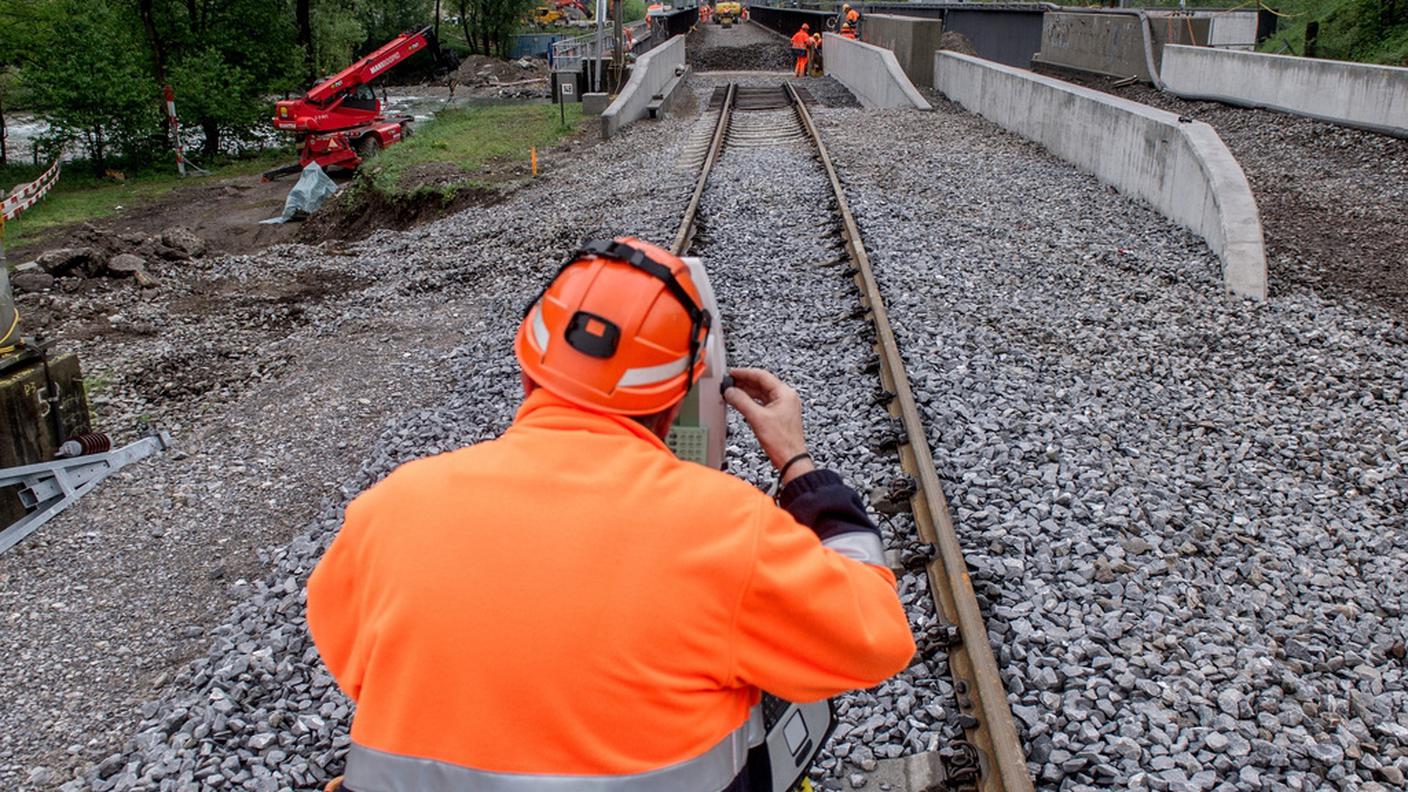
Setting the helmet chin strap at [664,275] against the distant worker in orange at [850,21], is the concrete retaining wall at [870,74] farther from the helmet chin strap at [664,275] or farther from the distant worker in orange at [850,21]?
the helmet chin strap at [664,275]

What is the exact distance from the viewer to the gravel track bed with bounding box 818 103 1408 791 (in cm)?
348

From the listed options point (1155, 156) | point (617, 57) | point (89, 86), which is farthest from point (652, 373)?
point (89, 86)

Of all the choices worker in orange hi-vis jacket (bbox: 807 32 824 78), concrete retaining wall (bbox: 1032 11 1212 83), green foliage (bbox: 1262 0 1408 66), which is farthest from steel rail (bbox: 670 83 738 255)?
green foliage (bbox: 1262 0 1408 66)

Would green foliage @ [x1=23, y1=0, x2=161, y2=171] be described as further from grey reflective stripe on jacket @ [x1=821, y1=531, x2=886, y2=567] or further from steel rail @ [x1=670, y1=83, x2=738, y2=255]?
grey reflective stripe on jacket @ [x1=821, y1=531, x2=886, y2=567]

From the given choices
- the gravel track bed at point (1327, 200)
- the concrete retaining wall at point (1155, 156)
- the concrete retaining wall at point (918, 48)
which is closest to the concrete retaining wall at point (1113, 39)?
the concrete retaining wall at point (918, 48)

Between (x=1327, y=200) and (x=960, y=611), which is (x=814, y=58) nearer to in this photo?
(x=1327, y=200)

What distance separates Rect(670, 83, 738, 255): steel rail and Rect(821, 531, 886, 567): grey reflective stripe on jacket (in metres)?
7.05

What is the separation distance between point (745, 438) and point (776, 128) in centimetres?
1402

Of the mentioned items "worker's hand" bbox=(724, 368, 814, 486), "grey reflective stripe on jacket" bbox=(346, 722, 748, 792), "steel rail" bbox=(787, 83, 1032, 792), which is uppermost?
"worker's hand" bbox=(724, 368, 814, 486)

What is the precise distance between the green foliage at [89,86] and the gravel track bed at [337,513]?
15.7 metres

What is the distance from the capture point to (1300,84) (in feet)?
55.6

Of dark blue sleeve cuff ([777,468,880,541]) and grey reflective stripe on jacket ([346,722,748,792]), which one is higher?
dark blue sleeve cuff ([777,468,880,541])

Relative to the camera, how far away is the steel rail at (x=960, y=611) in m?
3.30

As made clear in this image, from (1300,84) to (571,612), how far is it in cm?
1872
